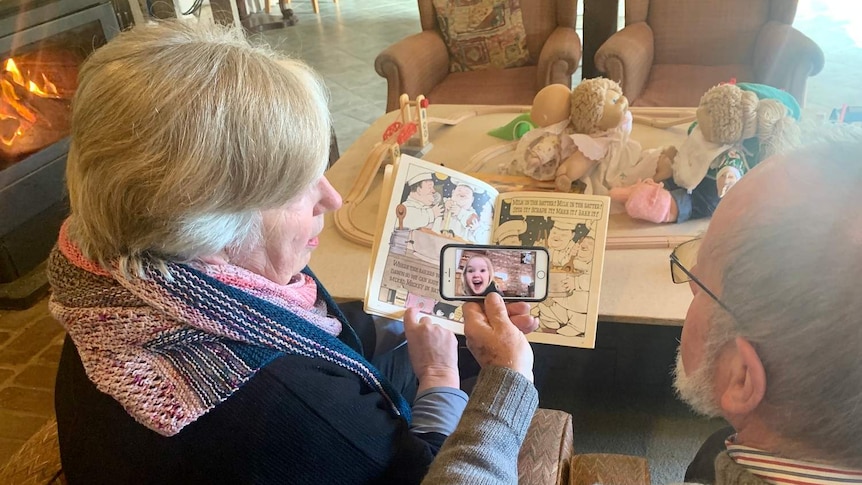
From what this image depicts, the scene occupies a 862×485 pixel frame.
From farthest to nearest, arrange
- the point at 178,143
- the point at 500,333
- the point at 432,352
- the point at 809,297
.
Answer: the point at 432,352, the point at 500,333, the point at 178,143, the point at 809,297

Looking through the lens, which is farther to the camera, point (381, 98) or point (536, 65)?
point (381, 98)

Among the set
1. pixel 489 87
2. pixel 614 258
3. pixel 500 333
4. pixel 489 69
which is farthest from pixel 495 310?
pixel 489 69

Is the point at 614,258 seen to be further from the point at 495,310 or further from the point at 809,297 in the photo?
the point at 809,297

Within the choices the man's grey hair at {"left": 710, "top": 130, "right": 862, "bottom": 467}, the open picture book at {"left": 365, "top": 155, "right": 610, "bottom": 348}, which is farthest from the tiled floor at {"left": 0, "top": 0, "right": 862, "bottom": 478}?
the man's grey hair at {"left": 710, "top": 130, "right": 862, "bottom": 467}

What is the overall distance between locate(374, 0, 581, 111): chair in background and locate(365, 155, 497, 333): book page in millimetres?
1460

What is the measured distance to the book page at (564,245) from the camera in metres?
1.19

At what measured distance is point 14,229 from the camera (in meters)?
2.42

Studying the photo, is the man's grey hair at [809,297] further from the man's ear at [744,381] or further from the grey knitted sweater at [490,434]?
the grey knitted sweater at [490,434]

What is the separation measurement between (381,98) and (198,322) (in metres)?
3.44

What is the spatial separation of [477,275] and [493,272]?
0.09 feet

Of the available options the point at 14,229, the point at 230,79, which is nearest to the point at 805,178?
the point at 230,79

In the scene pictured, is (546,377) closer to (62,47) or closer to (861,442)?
(861,442)

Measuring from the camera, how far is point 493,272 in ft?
3.45

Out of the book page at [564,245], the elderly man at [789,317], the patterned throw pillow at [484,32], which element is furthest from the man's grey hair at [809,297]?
the patterned throw pillow at [484,32]
